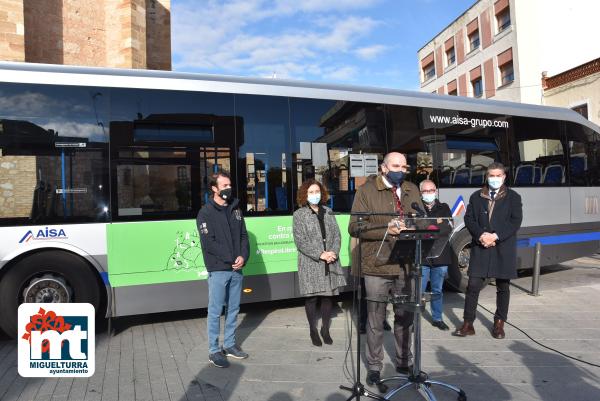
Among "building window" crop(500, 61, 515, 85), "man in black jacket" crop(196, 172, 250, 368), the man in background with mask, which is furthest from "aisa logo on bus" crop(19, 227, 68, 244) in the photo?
"building window" crop(500, 61, 515, 85)

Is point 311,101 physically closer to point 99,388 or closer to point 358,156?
point 358,156

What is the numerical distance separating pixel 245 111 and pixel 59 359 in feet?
13.9

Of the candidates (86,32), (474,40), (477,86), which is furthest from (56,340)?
(474,40)

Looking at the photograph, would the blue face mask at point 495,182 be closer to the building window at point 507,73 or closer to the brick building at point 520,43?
the brick building at point 520,43

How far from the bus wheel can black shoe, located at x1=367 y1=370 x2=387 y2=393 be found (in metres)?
4.16

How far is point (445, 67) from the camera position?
34750mm

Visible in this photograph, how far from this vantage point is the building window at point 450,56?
33941 millimetres

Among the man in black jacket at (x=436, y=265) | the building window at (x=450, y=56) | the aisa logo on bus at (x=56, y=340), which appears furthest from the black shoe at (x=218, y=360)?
the building window at (x=450, y=56)

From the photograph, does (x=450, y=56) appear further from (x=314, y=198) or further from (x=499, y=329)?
(x=314, y=198)

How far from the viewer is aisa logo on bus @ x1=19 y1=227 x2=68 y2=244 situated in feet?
16.9

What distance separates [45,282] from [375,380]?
12.3 ft

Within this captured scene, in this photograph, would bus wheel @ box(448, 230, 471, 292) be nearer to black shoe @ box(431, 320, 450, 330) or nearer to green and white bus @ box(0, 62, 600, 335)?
green and white bus @ box(0, 62, 600, 335)

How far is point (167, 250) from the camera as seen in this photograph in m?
5.62

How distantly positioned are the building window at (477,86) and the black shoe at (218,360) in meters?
29.9
